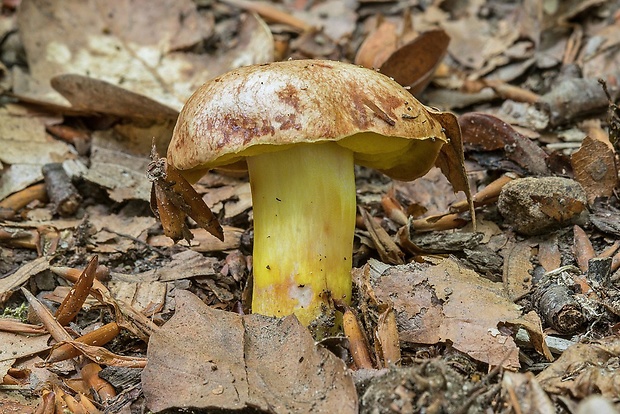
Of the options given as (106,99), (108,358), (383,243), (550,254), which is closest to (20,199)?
(106,99)

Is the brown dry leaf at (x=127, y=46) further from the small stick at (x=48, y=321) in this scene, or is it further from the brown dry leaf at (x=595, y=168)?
the brown dry leaf at (x=595, y=168)

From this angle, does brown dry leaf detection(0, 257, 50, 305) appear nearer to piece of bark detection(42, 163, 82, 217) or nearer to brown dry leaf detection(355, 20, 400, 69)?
piece of bark detection(42, 163, 82, 217)

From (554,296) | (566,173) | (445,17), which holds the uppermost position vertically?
(445,17)

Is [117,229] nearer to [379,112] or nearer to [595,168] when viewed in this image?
[379,112]

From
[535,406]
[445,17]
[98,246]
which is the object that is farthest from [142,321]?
[445,17]

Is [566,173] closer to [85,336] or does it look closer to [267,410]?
[267,410]

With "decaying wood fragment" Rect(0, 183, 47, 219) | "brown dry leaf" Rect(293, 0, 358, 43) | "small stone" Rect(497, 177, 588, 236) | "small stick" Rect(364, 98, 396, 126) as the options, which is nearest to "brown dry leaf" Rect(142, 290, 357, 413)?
"small stick" Rect(364, 98, 396, 126)
